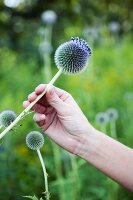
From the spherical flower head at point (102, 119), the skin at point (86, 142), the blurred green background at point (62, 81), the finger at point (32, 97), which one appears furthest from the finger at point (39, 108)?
the spherical flower head at point (102, 119)

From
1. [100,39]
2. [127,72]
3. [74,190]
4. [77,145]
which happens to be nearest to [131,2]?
[100,39]

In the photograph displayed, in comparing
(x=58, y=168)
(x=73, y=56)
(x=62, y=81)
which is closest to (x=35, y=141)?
(x=73, y=56)

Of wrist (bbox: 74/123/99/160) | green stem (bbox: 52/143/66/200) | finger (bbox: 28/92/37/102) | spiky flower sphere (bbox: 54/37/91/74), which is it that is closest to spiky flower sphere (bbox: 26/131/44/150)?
wrist (bbox: 74/123/99/160)

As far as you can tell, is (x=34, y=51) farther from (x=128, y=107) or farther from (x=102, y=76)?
(x=128, y=107)

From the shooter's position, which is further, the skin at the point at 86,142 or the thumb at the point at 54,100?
the skin at the point at 86,142

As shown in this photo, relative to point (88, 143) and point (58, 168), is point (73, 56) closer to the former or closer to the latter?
point (88, 143)

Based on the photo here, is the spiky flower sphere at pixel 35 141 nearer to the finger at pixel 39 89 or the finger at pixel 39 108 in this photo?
the finger at pixel 39 108
